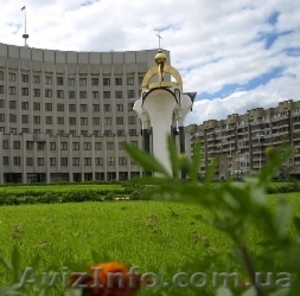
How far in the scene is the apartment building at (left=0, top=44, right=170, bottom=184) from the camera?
5647 centimetres

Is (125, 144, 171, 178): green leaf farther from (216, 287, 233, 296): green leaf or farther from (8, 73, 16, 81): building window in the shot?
(8, 73, 16, 81): building window

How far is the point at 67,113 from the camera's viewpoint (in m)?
61.5

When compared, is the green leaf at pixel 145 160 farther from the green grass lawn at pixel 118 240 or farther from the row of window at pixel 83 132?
the row of window at pixel 83 132

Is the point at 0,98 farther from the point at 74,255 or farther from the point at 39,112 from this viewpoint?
the point at 74,255

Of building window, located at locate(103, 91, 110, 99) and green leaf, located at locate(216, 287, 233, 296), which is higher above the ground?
building window, located at locate(103, 91, 110, 99)

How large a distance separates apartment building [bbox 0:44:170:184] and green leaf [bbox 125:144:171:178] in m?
54.0

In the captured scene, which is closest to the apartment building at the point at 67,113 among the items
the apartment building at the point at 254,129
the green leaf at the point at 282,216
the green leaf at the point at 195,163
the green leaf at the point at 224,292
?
the apartment building at the point at 254,129

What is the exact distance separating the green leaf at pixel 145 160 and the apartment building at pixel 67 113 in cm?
5404

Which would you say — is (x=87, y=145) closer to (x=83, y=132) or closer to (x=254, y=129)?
(x=83, y=132)

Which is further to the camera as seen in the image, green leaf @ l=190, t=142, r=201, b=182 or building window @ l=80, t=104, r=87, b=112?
building window @ l=80, t=104, r=87, b=112

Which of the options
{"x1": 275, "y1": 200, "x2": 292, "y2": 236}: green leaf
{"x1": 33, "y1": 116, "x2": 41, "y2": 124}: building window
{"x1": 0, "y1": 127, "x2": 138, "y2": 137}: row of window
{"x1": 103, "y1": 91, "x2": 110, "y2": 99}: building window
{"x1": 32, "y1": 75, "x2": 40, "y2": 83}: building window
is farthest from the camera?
{"x1": 103, "y1": 91, "x2": 110, "y2": 99}: building window

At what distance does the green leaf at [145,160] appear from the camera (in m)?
0.55

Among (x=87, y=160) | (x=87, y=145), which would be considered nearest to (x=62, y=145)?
(x=87, y=145)

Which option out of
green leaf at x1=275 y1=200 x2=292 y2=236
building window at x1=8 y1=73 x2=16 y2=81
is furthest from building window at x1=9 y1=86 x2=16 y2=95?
green leaf at x1=275 y1=200 x2=292 y2=236
